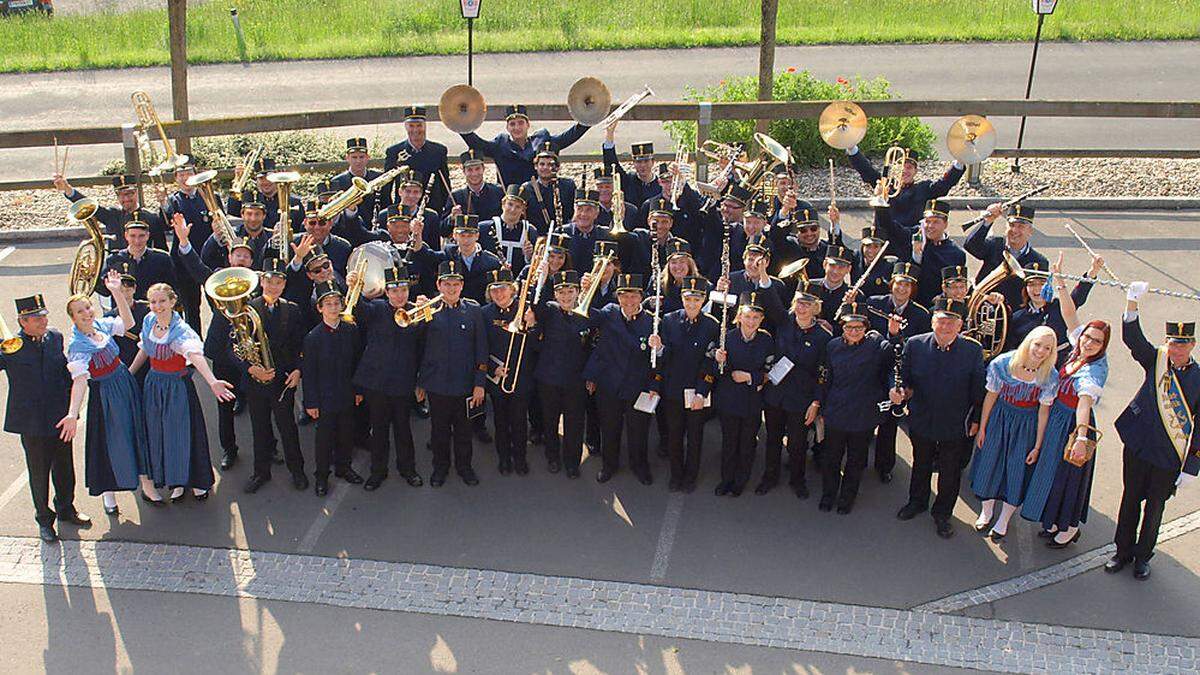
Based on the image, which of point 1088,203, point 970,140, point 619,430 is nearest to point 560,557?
point 619,430

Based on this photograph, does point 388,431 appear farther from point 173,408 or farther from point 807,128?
point 807,128

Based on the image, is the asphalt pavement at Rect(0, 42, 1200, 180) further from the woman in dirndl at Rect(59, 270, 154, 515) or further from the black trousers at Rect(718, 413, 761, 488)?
the woman in dirndl at Rect(59, 270, 154, 515)

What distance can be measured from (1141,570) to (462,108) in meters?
7.77

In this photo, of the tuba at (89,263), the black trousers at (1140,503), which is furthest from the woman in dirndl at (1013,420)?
the tuba at (89,263)

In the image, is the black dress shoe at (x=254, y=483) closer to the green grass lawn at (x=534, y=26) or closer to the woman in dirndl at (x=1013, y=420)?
the woman in dirndl at (x=1013, y=420)

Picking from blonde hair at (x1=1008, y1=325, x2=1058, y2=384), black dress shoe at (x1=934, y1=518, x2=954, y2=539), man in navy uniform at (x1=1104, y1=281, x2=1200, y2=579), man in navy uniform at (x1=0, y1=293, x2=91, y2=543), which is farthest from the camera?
black dress shoe at (x1=934, y1=518, x2=954, y2=539)

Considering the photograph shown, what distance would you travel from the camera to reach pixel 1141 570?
823cm

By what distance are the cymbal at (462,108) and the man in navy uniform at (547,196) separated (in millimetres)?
1057

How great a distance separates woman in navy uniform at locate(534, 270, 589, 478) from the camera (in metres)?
9.24

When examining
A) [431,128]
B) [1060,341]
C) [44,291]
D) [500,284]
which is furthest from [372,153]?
[1060,341]

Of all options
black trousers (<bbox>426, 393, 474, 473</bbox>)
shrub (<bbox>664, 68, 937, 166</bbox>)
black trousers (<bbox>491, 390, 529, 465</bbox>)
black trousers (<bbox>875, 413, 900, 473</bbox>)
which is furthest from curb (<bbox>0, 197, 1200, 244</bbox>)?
black trousers (<bbox>426, 393, 474, 473</bbox>)

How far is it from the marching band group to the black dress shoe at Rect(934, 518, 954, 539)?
4cm

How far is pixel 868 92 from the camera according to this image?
1591cm

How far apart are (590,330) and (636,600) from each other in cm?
222
